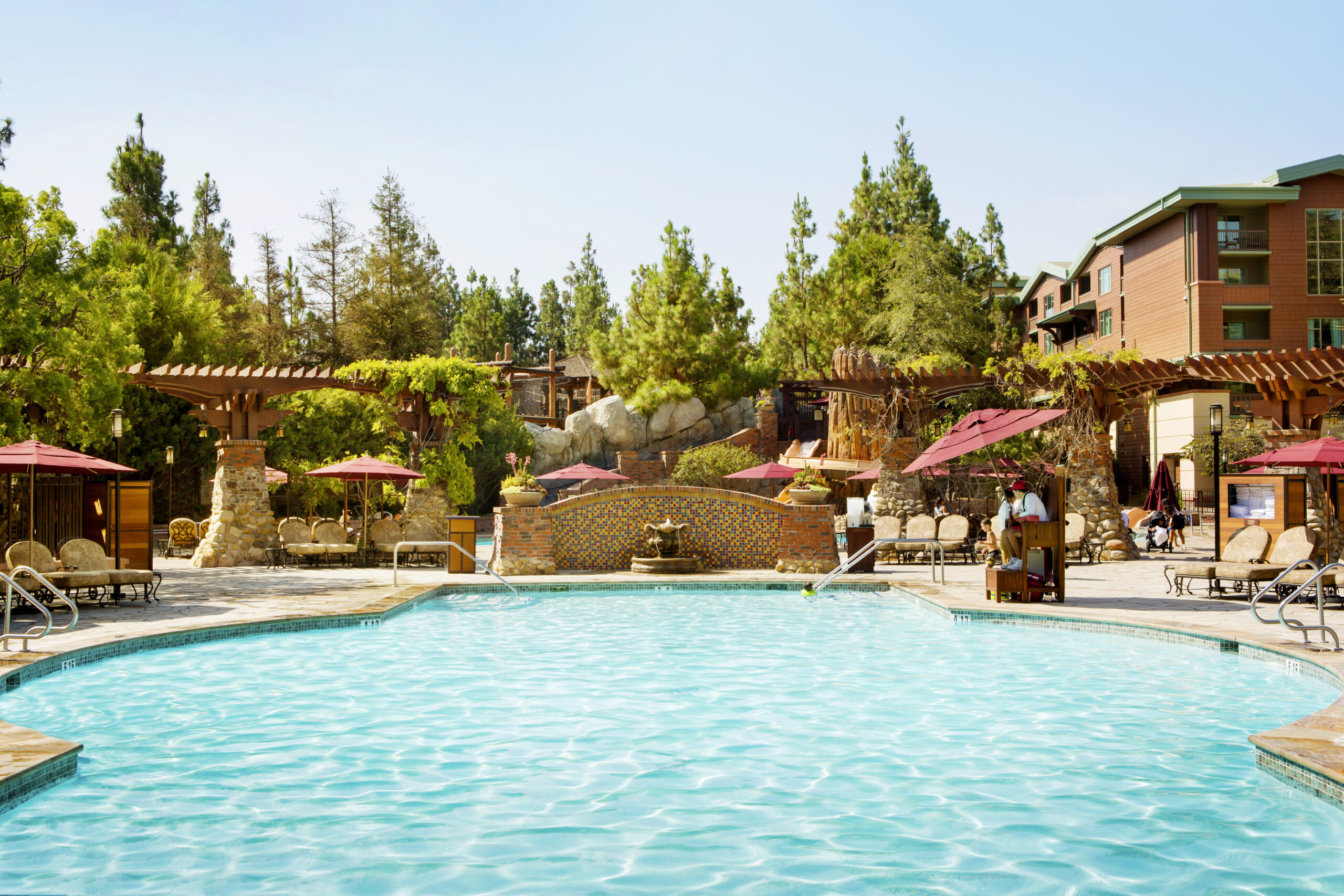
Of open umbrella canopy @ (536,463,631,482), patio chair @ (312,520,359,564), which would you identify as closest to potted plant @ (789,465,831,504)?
open umbrella canopy @ (536,463,631,482)

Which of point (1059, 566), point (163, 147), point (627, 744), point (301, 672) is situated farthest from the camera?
point (163, 147)

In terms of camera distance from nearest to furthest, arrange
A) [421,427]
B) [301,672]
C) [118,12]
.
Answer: [301,672], [118,12], [421,427]

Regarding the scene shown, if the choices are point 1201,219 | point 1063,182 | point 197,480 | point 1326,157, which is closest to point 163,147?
point 197,480

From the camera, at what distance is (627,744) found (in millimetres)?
6344

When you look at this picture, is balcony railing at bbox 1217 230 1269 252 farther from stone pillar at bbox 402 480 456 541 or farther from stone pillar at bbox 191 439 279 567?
stone pillar at bbox 191 439 279 567

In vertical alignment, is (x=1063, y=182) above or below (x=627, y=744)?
above

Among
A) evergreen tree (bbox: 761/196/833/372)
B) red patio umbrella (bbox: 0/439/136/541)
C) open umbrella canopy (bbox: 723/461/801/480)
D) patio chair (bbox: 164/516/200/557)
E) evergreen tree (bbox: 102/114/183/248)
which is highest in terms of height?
evergreen tree (bbox: 102/114/183/248)

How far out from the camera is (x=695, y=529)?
16578mm

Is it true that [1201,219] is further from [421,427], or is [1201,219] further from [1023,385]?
[421,427]

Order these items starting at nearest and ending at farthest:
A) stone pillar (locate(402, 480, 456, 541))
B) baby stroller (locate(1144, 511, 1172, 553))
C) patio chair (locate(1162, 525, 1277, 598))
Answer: patio chair (locate(1162, 525, 1277, 598)) < stone pillar (locate(402, 480, 456, 541)) < baby stroller (locate(1144, 511, 1172, 553))

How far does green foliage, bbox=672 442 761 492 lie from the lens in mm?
28203

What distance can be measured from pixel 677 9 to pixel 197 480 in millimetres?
24440

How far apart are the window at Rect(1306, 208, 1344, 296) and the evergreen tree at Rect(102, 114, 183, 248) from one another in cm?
4030

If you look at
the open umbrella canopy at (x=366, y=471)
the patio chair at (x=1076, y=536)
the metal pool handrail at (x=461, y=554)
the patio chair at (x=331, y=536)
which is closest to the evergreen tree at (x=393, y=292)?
the patio chair at (x=331, y=536)
